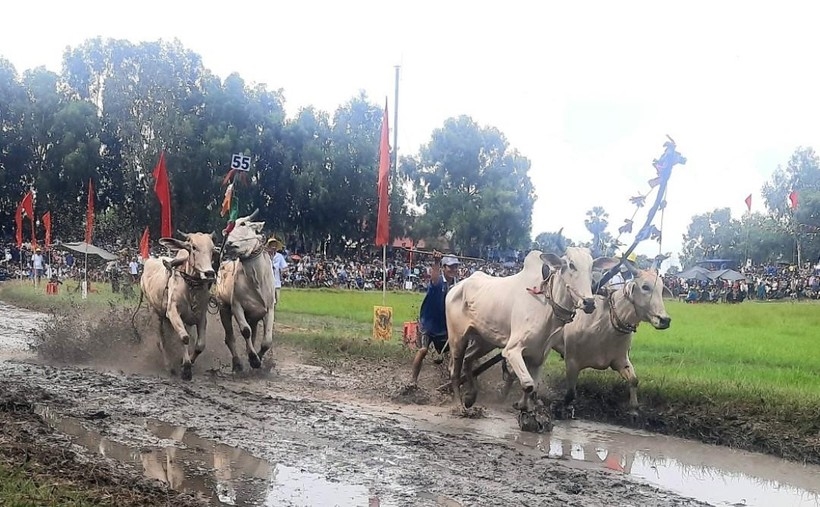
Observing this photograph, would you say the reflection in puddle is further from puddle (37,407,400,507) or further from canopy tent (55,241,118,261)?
canopy tent (55,241,118,261)

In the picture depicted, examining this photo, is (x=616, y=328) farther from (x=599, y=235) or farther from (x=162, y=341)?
(x=162, y=341)

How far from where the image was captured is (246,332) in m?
10.9

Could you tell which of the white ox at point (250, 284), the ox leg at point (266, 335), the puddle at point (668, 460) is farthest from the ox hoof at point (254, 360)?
the puddle at point (668, 460)

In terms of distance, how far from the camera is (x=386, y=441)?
24.4 feet

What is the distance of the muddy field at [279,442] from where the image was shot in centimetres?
572

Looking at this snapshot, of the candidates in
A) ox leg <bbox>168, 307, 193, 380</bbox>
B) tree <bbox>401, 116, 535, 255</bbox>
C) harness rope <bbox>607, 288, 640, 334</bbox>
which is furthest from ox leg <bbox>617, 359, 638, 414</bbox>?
tree <bbox>401, 116, 535, 255</bbox>

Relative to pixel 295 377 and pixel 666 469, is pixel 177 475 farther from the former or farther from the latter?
pixel 295 377

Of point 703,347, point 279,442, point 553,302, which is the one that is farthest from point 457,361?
point 703,347

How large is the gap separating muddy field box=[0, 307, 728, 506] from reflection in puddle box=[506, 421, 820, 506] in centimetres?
32

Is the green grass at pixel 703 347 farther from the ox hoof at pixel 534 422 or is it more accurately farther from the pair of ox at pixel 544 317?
the ox hoof at pixel 534 422

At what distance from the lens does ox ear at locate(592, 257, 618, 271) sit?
8648 mm

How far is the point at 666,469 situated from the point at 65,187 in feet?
119

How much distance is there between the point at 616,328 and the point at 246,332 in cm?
475

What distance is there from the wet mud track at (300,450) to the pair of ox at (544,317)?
3.31 feet
